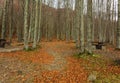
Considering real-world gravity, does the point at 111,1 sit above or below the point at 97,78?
above

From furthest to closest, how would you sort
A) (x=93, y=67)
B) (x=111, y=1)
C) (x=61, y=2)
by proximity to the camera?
1. (x=61, y=2)
2. (x=111, y=1)
3. (x=93, y=67)

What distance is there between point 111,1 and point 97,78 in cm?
2899

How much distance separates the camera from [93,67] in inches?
396

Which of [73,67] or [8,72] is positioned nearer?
[8,72]

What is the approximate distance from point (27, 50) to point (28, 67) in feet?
19.3

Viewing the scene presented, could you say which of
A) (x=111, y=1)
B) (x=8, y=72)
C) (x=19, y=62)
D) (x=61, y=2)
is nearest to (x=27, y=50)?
(x=19, y=62)

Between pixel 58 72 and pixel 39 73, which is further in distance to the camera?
pixel 58 72

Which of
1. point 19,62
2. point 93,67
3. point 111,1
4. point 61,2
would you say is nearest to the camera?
point 93,67

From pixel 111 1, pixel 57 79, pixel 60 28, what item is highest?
pixel 111 1

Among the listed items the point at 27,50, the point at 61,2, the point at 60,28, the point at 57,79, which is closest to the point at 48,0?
the point at 61,2

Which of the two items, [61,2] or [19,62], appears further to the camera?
[61,2]

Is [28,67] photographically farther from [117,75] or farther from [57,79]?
[117,75]

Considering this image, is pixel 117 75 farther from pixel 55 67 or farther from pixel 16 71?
pixel 16 71

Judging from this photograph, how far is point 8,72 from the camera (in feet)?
30.1
